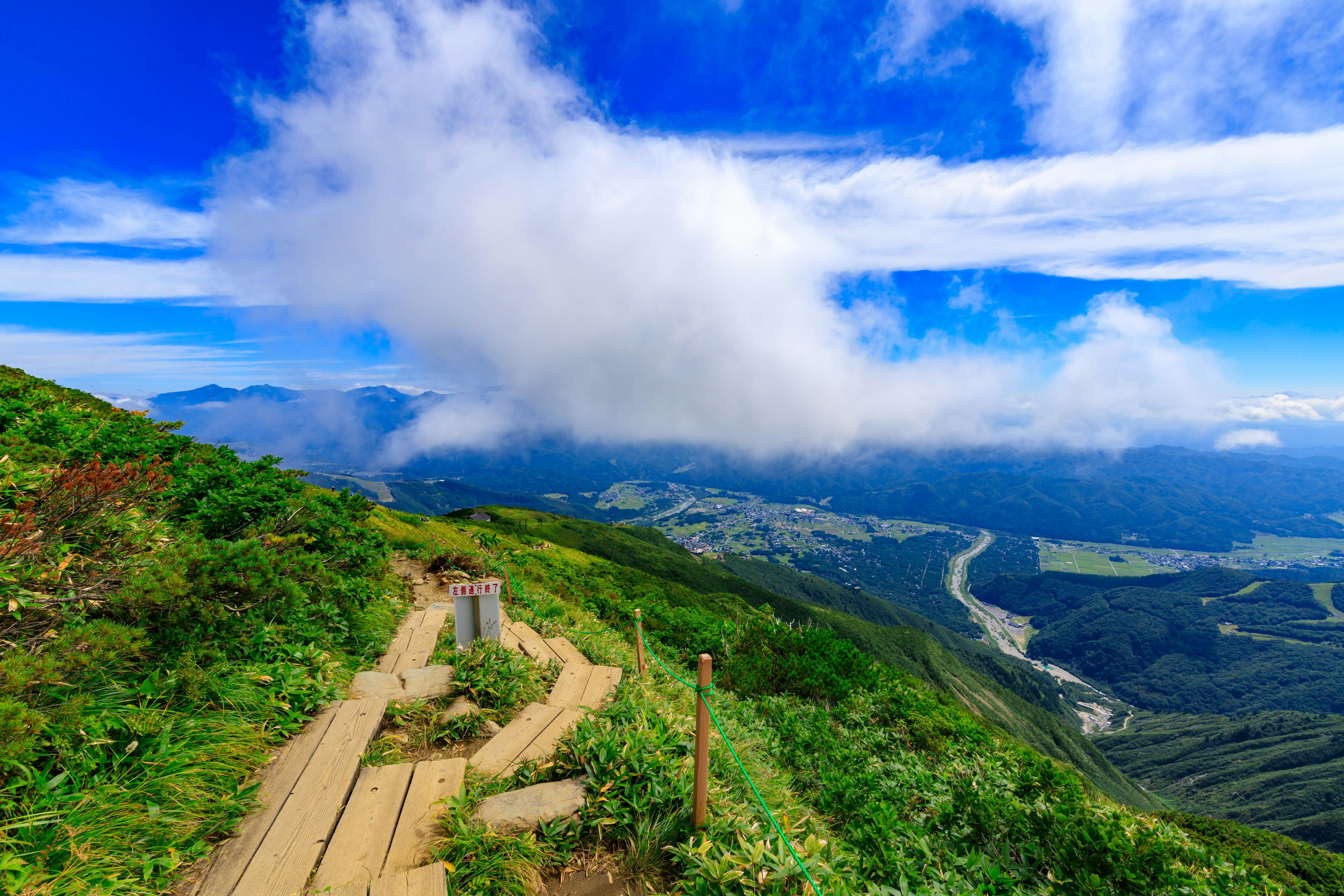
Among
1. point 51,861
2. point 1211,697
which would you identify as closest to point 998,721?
point 51,861

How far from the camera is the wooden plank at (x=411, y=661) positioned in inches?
370

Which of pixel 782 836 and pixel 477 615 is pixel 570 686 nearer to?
pixel 477 615

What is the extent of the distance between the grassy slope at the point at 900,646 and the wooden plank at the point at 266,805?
60.3 metres

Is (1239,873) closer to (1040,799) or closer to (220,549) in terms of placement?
(1040,799)

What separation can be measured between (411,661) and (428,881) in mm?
5774

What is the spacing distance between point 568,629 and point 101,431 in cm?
1232

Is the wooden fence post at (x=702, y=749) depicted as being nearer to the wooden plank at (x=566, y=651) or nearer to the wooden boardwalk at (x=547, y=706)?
the wooden boardwalk at (x=547, y=706)

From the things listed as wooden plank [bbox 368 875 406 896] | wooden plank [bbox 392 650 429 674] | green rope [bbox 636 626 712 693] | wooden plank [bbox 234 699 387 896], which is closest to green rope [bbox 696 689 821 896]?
green rope [bbox 636 626 712 693]

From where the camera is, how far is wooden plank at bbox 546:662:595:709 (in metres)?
8.39

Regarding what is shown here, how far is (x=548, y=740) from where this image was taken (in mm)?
7074

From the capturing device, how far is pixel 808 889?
5102mm

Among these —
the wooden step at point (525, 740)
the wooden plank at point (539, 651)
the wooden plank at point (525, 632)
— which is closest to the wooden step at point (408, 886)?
the wooden step at point (525, 740)

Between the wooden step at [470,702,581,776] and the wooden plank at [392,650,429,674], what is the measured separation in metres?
2.81

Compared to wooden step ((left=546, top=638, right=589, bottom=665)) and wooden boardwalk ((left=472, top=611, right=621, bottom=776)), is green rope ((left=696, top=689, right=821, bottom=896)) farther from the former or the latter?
wooden step ((left=546, top=638, right=589, bottom=665))
